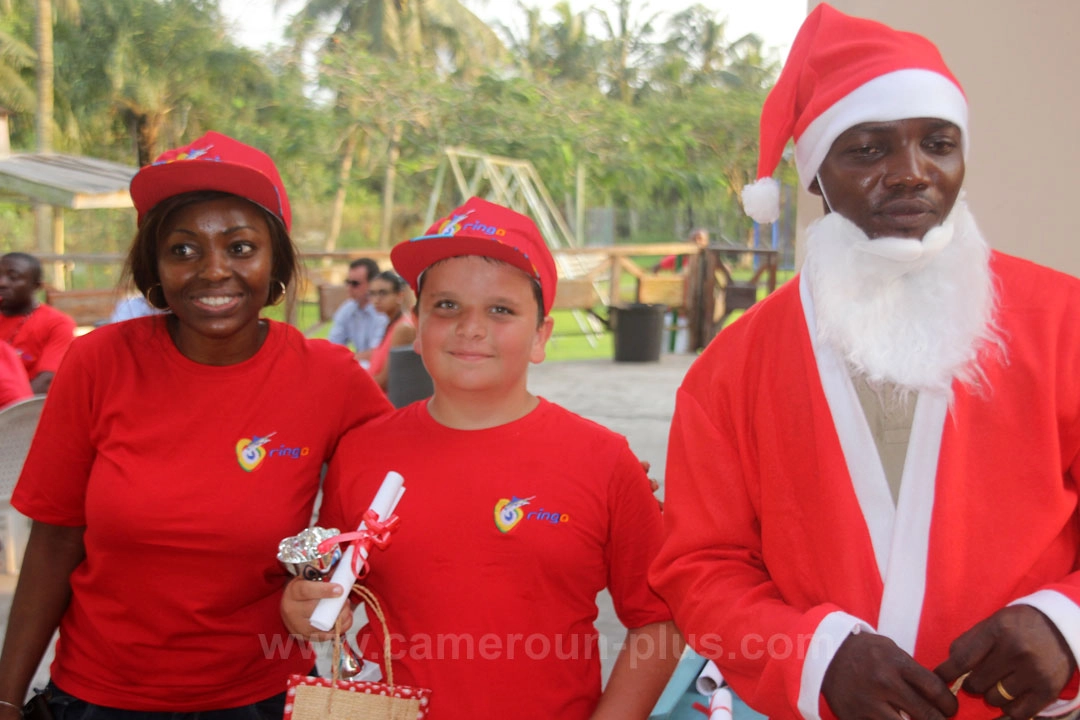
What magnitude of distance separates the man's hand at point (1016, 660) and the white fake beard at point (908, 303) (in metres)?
0.33

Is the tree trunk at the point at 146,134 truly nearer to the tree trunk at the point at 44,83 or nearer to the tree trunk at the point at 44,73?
the tree trunk at the point at 44,83

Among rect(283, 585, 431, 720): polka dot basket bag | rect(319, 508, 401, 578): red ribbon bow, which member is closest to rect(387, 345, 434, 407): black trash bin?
rect(319, 508, 401, 578): red ribbon bow

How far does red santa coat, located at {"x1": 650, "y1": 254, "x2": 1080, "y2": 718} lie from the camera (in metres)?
1.30

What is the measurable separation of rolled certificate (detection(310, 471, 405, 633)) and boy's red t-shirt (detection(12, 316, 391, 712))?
274 mm

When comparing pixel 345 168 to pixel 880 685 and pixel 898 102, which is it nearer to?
pixel 898 102

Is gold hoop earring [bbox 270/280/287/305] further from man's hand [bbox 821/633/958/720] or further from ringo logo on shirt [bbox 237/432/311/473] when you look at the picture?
man's hand [bbox 821/633/958/720]

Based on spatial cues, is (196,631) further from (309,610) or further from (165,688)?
(309,610)

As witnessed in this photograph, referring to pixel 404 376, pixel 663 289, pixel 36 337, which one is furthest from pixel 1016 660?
pixel 663 289

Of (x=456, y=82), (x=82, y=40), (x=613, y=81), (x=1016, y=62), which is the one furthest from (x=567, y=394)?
(x=613, y=81)

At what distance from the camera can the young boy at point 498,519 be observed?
1616mm

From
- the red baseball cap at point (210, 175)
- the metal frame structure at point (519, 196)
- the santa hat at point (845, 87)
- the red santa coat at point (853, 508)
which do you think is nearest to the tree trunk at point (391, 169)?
the metal frame structure at point (519, 196)

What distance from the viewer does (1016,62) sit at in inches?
121

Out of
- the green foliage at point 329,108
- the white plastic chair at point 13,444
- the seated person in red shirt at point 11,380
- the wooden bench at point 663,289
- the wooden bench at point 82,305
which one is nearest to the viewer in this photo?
the white plastic chair at point 13,444

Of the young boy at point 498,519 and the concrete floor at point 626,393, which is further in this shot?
the concrete floor at point 626,393
